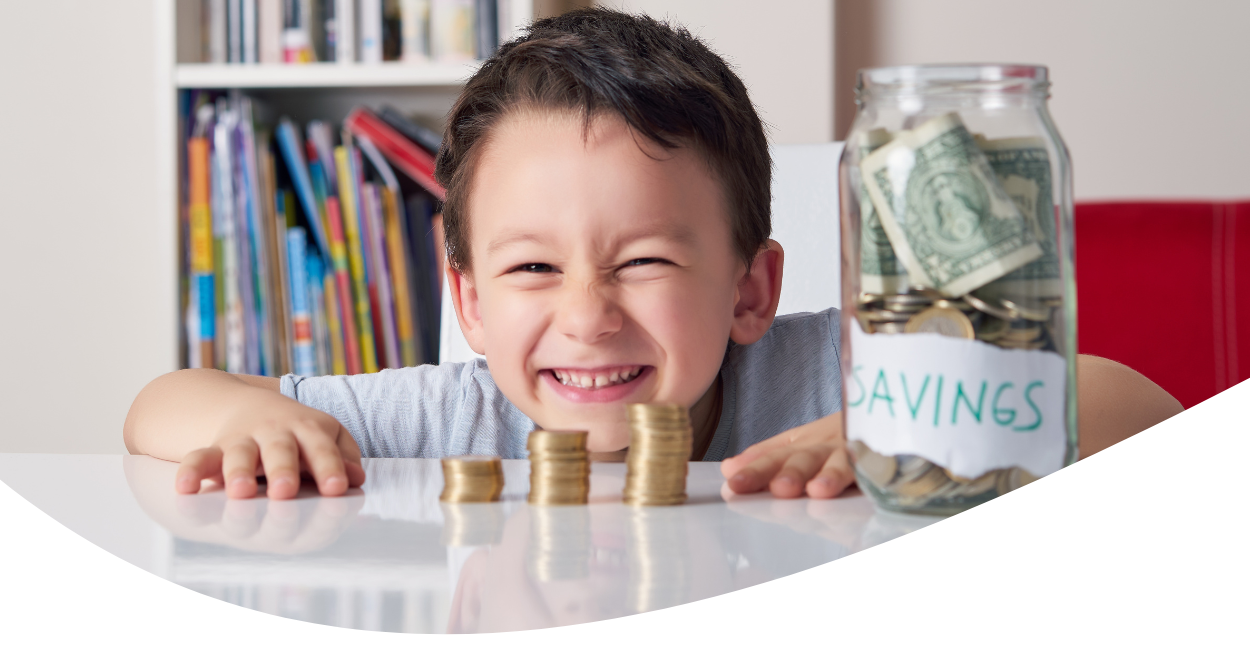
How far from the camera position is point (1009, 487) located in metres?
0.39

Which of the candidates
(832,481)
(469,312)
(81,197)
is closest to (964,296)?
(832,481)

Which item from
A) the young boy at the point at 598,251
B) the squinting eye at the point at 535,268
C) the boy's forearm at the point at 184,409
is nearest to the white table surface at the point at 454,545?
the young boy at the point at 598,251

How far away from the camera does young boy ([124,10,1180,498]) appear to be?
847mm

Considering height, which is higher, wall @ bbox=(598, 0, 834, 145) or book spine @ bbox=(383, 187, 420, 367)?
wall @ bbox=(598, 0, 834, 145)

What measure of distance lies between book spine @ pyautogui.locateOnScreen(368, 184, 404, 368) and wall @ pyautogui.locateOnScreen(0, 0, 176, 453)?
21.2 inches

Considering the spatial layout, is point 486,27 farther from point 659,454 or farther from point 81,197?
point 659,454

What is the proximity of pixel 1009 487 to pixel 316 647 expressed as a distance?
272 mm

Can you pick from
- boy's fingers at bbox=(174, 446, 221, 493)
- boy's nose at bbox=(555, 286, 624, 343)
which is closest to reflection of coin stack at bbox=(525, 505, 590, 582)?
boy's fingers at bbox=(174, 446, 221, 493)

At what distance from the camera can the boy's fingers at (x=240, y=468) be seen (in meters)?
0.57

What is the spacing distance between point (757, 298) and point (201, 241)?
1.28m

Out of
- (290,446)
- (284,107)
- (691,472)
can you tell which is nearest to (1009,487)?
(691,472)

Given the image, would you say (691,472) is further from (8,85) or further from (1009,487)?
(8,85)

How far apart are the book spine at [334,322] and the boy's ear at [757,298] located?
1.07 m

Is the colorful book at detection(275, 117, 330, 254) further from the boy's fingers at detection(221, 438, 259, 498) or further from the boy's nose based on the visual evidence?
the boy's fingers at detection(221, 438, 259, 498)
